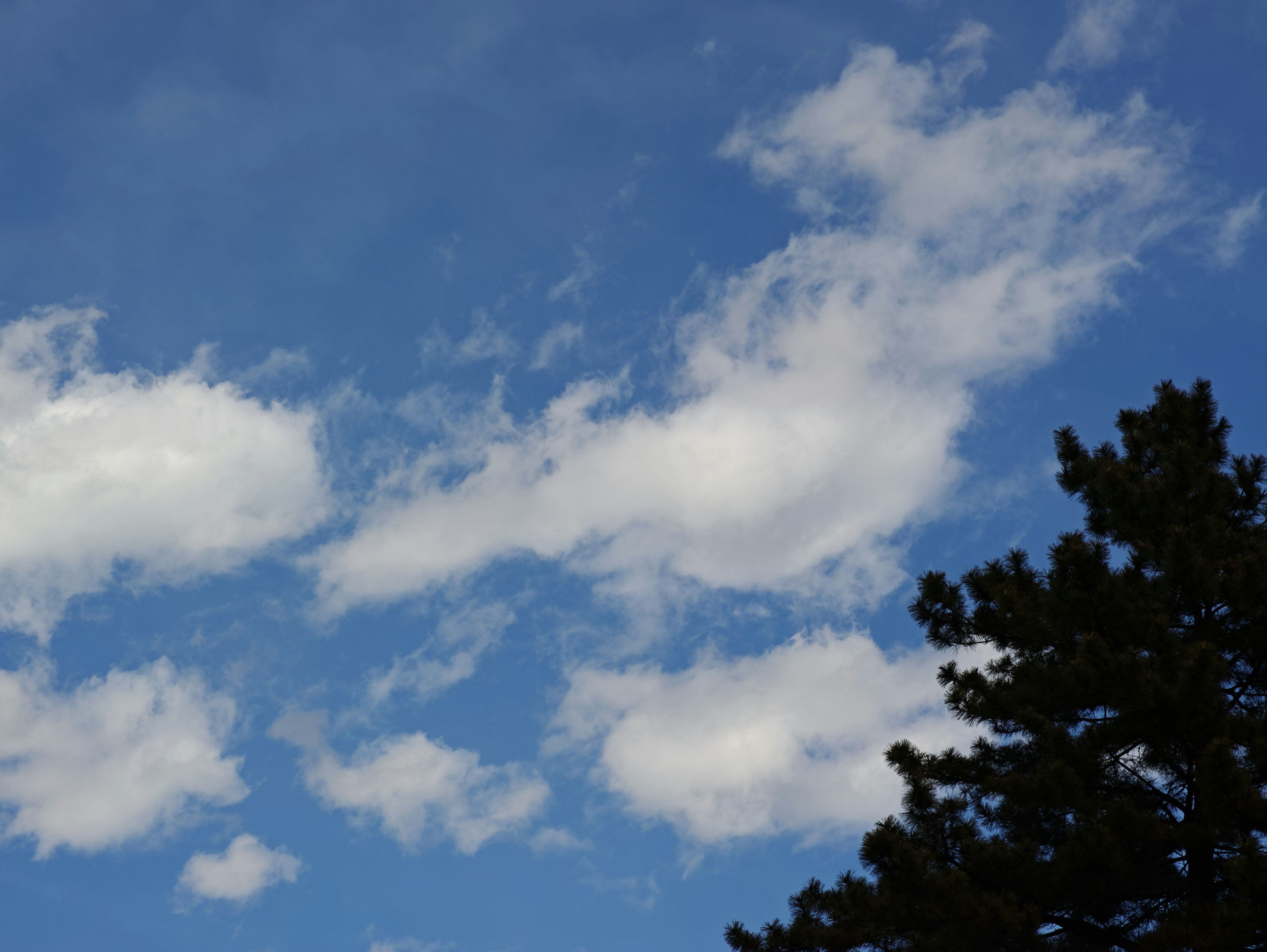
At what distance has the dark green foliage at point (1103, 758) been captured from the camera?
1238 centimetres

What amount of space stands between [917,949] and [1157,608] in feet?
19.8

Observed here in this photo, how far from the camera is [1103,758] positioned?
1411 cm

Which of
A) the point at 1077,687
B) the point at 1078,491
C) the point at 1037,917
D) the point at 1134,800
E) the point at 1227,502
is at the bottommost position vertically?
the point at 1037,917

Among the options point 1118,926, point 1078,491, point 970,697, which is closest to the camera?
Result: point 1118,926

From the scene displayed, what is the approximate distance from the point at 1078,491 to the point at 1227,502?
7.62ft

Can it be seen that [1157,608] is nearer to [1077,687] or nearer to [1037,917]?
[1077,687]

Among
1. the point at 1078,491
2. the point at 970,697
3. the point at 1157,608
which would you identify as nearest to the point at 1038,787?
the point at 970,697

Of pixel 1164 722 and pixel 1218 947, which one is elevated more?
pixel 1164 722

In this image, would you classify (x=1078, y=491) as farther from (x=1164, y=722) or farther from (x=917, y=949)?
(x=917, y=949)

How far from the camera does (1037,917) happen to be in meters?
12.5

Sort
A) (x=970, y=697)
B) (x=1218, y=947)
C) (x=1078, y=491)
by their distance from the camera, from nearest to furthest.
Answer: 1. (x=1218, y=947)
2. (x=970, y=697)
3. (x=1078, y=491)

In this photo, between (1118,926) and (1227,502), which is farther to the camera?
(1227,502)

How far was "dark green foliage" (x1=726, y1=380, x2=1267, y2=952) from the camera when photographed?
12.4 meters

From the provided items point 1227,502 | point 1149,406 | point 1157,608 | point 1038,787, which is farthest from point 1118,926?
point 1149,406
